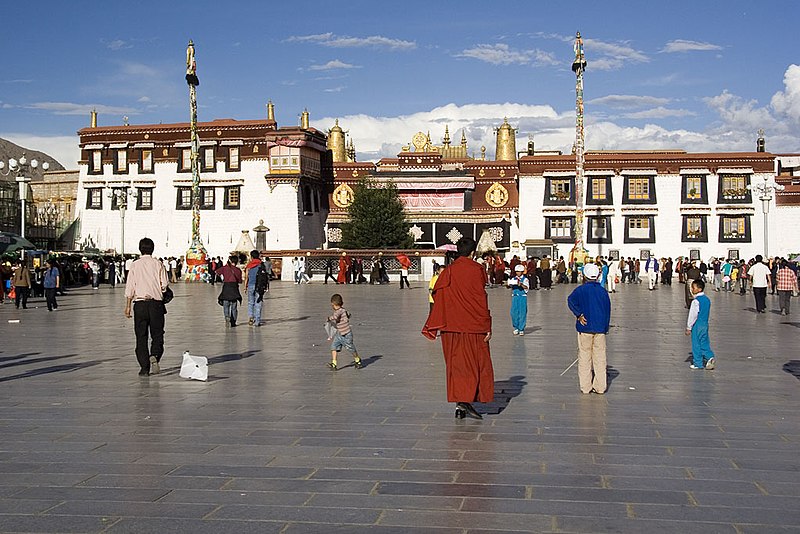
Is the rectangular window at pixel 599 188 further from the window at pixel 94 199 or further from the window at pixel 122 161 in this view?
the window at pixel 94 199

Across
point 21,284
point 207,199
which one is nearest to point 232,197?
point 207,199

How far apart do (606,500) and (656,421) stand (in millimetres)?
3087

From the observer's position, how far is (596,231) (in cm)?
6334

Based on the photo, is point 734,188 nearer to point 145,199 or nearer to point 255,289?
point 145,199

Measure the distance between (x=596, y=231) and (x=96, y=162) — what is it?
33526mm

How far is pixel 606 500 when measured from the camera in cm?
591

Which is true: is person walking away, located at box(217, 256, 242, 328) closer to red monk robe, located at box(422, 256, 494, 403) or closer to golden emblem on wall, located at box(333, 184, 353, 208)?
red monk robe, located at box(422, 256, 494, 403)

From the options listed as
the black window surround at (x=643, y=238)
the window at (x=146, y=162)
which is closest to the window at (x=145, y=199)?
the window at (x=146, y=162)

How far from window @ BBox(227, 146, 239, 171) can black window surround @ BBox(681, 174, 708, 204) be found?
28.7 metres

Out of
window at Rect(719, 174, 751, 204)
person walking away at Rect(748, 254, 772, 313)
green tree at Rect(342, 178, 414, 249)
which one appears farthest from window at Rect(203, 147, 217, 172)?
person walking away at Rect(748, 254, 772, 313)

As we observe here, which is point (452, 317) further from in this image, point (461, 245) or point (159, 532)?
point (159, 532)

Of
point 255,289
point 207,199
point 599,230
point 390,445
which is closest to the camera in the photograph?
point 390,445

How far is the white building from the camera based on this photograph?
61.3m

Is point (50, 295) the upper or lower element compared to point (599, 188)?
lower
